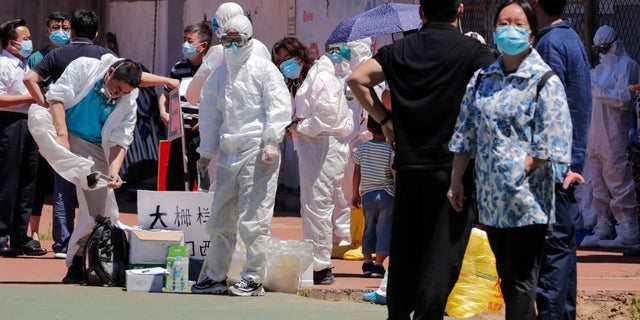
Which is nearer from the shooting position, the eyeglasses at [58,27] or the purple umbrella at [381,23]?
the purple umbrella at [381,23]

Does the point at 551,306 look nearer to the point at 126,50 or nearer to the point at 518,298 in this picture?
the point at 518,298

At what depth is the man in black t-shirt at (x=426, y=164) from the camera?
6.70 metres

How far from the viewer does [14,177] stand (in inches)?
518

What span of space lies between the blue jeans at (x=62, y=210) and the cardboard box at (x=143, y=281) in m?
2.90

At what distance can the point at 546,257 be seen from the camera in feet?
23.8

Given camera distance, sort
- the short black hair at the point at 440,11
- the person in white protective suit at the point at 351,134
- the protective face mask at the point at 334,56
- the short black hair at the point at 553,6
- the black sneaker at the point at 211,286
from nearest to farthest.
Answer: the short black hair at the point at 440,11 → the short black hair at the point at 553,6 → the black sneaker at the point at 211,286 → the protective face mask at the point at 334,56 → the person in white protective suit at the point at 351,134

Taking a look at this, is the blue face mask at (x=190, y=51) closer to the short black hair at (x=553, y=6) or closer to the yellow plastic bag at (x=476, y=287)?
the yellow plastic bag at (x=476, y=287)

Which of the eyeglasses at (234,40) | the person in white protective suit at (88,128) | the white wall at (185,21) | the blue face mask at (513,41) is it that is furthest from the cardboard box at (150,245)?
the white wall at (185,21)

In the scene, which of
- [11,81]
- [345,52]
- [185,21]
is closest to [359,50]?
[345,52]

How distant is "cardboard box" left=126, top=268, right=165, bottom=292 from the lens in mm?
10117

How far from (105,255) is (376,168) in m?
2.50

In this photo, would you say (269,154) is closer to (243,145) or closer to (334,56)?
(243,145)

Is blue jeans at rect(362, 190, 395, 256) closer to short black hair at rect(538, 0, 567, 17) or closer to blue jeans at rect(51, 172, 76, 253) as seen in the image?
blue jeans at rect(51, 172, 76, 253)

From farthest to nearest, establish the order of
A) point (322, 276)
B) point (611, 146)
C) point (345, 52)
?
point (611, 146), point (345, 52), point (322, 276)
